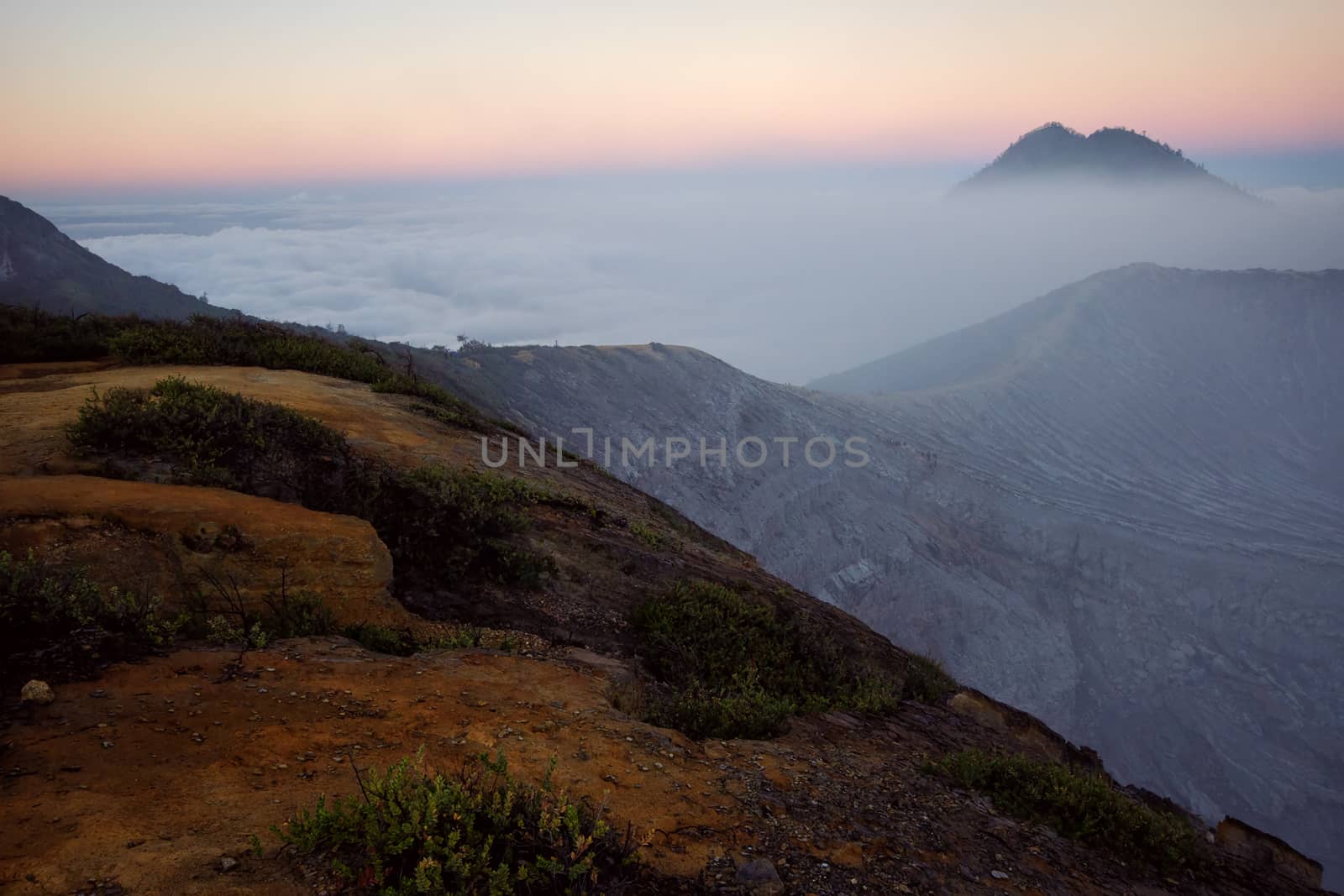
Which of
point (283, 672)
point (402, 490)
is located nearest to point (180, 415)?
point (402, 490)

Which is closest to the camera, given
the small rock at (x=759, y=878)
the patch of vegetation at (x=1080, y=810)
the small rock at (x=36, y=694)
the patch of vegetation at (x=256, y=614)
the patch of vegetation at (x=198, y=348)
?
the small rock at (x=759, y=878)

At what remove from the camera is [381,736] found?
14.6ft

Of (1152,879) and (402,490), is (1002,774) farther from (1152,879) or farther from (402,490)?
(402,490)

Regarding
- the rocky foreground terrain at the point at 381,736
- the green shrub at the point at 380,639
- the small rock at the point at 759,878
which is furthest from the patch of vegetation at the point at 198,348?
the small rock at the point at 759,878

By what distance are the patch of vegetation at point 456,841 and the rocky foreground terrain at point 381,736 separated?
14 centimetres

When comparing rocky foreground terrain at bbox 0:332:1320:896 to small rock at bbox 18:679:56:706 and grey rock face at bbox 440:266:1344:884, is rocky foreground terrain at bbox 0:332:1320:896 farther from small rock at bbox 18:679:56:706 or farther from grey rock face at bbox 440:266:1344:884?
grey rock face at bbox 440:266:1344:884

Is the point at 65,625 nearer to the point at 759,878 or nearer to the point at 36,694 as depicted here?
the point at 36,694

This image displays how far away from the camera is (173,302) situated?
51.4 meters

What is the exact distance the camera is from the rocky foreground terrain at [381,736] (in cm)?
343

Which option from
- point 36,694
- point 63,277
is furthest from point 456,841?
point 63,277

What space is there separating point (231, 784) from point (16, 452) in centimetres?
584

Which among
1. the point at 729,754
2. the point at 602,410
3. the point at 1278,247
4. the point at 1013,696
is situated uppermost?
the point at 1278,247

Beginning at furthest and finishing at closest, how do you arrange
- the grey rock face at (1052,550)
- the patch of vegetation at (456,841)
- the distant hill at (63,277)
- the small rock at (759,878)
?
the distant hill at (63,277) < the grey rock face at (1052,550) < the small rock at (759,878) < the patch of vegetation at (456,841)

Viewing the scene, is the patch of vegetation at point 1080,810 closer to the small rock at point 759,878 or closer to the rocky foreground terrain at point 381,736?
the rocky foreground terrain at point 381,736
